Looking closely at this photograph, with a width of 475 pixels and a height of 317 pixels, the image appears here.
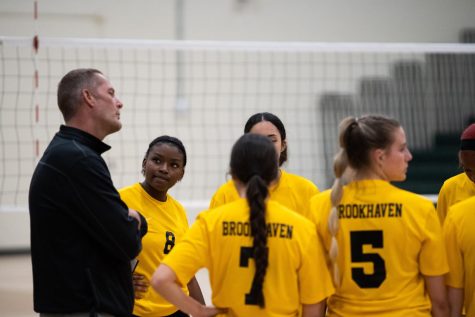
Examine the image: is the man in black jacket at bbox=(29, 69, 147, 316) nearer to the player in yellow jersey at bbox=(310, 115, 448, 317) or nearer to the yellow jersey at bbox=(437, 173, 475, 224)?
the player in yellow jersey at bbox=(310, 115, 448, 317)

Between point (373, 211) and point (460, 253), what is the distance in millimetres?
514

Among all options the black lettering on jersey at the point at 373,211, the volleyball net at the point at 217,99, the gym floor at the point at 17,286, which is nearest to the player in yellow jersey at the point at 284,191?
the black lettering on jersey at the point at 373,211

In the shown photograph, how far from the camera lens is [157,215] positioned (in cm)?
370

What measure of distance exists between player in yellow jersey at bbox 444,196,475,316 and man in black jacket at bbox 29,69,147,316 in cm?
130

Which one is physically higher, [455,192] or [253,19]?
[253,19]

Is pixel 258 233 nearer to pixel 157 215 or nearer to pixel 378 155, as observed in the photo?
pixel 378 155

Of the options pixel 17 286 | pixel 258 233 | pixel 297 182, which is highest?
pixel 297 182

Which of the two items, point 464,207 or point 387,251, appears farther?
point 464,207

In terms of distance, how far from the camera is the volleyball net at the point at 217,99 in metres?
9.55

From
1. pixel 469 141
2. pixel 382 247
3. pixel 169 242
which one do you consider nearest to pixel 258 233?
pixel 382 247

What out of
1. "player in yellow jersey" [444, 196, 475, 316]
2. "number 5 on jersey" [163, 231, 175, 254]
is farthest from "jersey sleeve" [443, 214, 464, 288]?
"number 5 on jersey" [163, 231, 175, 254]

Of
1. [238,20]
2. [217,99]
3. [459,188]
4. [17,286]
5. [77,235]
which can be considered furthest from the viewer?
[238,20]

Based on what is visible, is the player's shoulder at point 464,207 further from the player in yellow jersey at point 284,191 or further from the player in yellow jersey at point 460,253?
the player in yellow jersey at point 284,191

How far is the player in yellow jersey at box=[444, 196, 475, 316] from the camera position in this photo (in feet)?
9.17
